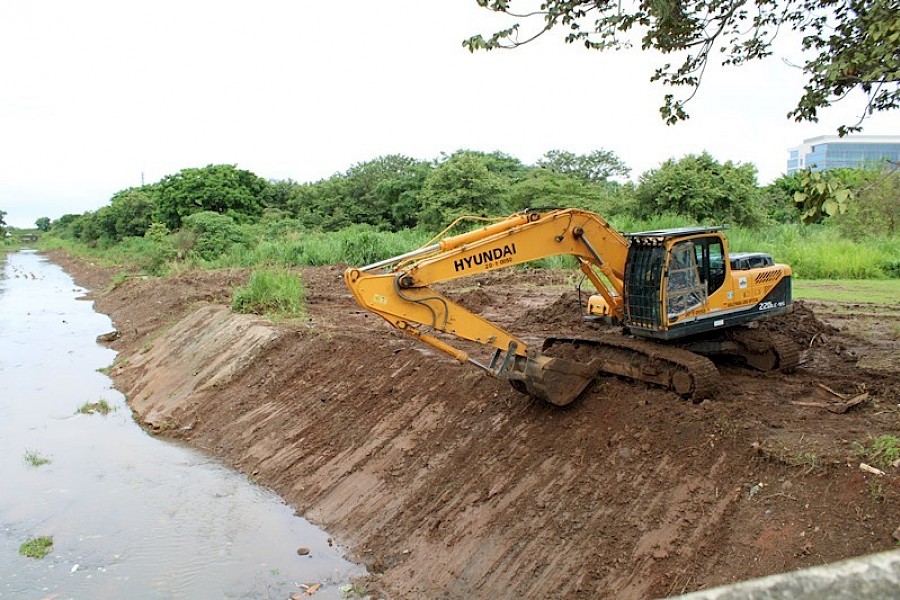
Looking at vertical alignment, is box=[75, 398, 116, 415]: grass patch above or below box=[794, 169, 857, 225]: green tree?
below

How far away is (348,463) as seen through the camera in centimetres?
1015

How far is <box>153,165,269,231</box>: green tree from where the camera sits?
146 ft

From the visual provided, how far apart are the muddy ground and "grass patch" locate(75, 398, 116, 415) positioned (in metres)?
0.63

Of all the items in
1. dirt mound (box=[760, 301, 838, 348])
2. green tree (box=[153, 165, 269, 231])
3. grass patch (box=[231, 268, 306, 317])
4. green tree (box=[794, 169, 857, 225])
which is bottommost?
dirt mound (box=[760, 301, 838, 348])

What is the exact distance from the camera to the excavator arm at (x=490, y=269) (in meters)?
8.42

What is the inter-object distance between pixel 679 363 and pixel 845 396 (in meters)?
2.02

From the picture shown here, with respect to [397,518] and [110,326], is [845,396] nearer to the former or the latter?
[397,518]

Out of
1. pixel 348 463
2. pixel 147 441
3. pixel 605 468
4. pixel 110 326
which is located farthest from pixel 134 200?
pixel 605 468

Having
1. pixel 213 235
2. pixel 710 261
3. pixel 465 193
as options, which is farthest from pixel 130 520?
pixel 213 235

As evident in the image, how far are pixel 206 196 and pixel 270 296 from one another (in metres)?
30.0

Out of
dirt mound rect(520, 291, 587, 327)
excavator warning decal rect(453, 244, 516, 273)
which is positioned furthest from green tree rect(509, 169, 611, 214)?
excavator warning decal rect(453, 244, 516, 273)

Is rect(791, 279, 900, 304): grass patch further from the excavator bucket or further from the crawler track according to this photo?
the excavator bucket

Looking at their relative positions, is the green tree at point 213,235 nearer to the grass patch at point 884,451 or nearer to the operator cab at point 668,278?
the operator cab at point 668,278

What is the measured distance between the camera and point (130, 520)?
9672mm
